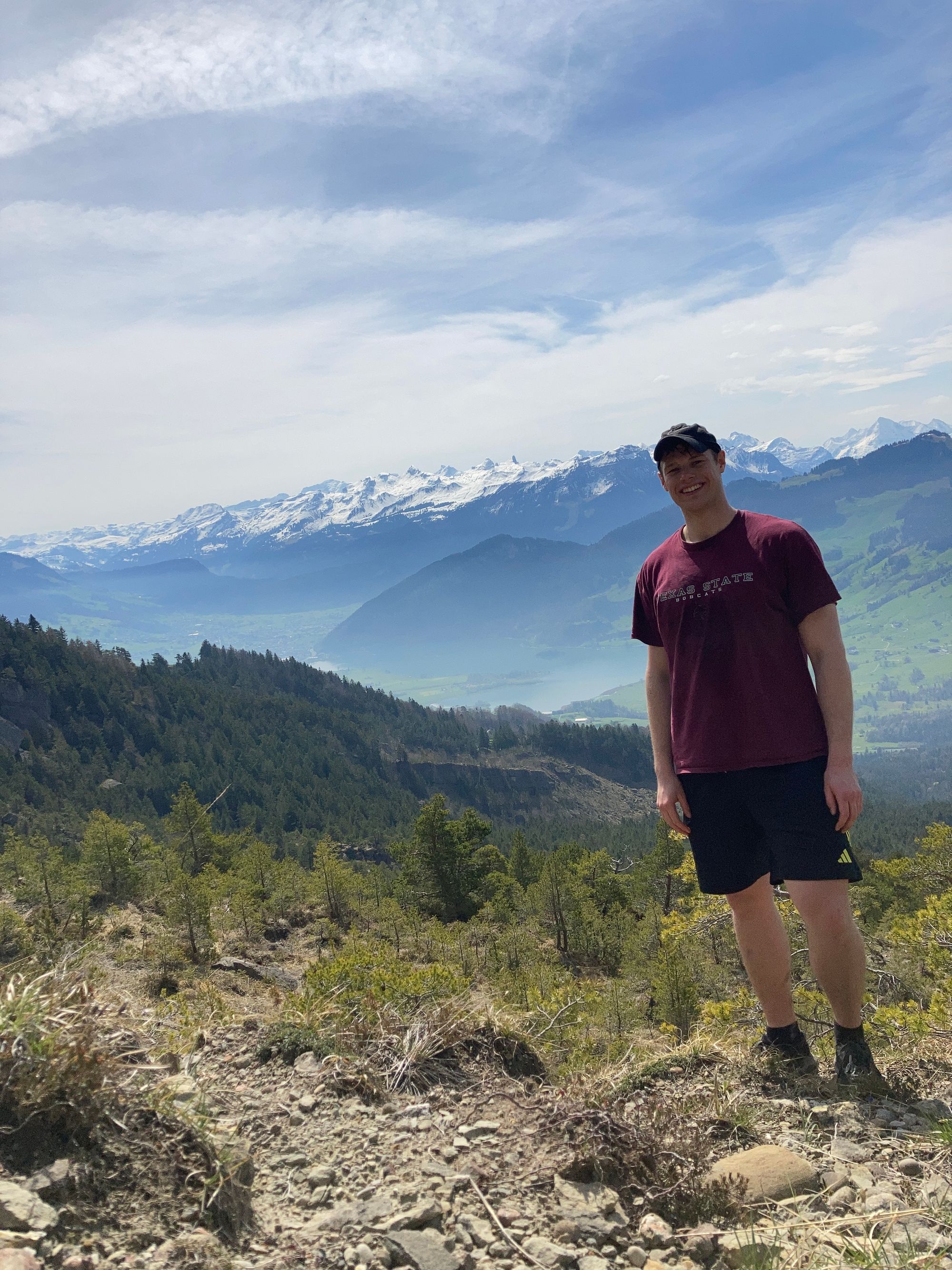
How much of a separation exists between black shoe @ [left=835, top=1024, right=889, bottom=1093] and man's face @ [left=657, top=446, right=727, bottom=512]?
9.39 ft

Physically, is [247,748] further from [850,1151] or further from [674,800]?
[850,1151]

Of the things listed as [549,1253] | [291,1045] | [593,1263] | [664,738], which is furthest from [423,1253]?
[664,738]

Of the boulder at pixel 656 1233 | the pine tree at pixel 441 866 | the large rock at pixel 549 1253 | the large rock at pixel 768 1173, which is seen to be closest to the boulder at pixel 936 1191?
the large rock at pixel 768 1173

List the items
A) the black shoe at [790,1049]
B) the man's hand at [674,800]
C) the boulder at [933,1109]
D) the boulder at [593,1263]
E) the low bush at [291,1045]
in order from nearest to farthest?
the boulder at [593,1263], the boulder at [933,1109], the low bush at [291,1045], the black shoe at [790,1049], the man's hand at [674,800]

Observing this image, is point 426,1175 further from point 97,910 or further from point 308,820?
point 308,820

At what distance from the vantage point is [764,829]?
4.02 meters

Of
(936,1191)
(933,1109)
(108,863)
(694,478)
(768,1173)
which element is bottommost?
(933,1109)

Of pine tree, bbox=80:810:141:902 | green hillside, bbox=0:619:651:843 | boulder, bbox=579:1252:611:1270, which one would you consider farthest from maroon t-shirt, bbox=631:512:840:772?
green hillside, bbox=0:619:651:843

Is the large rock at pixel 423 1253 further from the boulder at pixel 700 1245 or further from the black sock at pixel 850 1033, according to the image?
the black sock at pixel 850 1033

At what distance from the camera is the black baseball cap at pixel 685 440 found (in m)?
4.00

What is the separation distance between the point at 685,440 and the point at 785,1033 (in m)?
3.30

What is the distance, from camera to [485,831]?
32906 millimetres

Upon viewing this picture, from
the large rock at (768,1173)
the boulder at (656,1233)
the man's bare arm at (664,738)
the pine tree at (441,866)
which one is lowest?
the pine tree at (441,866)

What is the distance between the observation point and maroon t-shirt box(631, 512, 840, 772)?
12.5ft
